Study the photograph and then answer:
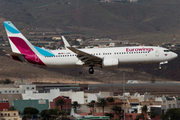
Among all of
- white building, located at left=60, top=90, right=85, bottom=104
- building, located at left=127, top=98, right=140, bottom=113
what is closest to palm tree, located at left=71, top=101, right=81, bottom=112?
white building, located at left=60, top=90, right=85, bottom=104

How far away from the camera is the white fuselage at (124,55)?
65.8 metres

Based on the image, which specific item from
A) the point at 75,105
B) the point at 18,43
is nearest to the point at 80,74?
the point at 75,105

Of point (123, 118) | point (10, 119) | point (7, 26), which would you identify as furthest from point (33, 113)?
point (7, 26)

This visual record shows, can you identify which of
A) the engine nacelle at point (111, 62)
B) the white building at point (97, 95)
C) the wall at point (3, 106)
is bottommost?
the wall at point (3, 106)

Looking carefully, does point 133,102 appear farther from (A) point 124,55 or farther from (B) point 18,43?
(B) point 18,43

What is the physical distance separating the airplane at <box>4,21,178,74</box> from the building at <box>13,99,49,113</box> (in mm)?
54990

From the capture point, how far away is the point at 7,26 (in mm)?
70312

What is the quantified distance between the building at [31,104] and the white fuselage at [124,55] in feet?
186

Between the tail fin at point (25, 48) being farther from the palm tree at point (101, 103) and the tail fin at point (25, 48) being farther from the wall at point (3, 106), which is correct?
the wall at point (3, 106)

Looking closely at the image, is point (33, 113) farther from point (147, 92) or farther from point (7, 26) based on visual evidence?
point (7, 26)

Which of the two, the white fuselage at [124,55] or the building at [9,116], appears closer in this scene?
the white fuselage at [124,55]

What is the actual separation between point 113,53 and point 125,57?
6.46 feet

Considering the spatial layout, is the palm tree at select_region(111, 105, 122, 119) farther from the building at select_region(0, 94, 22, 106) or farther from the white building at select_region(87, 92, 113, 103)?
the building at select_region(0, 94, 22, 106)

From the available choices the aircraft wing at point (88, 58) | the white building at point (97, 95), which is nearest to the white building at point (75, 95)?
the white building at point (97, 95)
